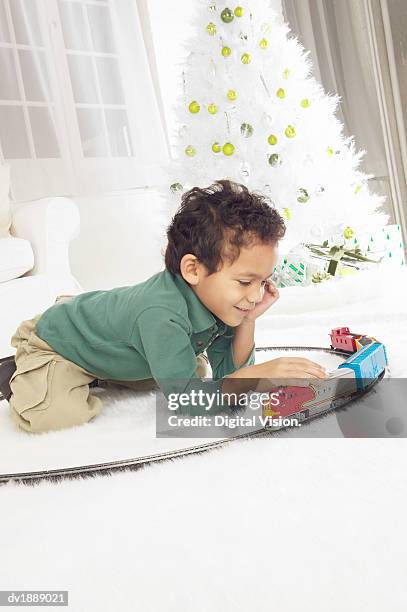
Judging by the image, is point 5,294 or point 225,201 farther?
point 5,294

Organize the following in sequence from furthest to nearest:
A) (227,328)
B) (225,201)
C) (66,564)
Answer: (227,328) → (225,201) → (66,564)

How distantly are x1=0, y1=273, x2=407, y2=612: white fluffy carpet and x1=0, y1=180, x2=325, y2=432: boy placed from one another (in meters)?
0.20

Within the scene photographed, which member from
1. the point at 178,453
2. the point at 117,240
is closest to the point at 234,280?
the point at 178,453

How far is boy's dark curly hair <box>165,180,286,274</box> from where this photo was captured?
106 centimetres

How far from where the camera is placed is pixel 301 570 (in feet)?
2.00

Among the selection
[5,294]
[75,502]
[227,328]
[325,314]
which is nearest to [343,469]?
[75,502]

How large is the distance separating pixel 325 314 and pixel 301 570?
58.1 inches

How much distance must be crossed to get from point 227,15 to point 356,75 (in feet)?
4.34

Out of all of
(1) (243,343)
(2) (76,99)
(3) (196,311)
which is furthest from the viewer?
(2) (76,99)

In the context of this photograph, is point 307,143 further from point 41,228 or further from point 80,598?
point 80,598

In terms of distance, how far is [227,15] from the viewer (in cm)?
258

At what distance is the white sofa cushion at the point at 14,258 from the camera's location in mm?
2078

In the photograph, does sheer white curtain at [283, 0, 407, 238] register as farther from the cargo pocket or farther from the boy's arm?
the cargo pocket

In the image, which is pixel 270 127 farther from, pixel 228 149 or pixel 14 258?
pixel 14 258
